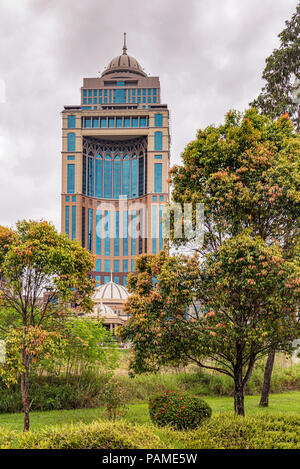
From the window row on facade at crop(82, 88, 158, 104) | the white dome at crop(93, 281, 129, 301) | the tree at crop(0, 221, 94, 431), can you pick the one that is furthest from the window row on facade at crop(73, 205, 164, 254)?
the tree at crop(0, 221, 94, 431)

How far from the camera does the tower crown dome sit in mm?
113188

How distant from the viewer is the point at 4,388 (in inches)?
618

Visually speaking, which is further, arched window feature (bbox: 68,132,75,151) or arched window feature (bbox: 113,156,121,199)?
arched window feature (bbox: 113,156,121,199)

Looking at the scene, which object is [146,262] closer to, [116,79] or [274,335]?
[274,335]

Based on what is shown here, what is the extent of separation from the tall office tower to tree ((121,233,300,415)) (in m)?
76.0

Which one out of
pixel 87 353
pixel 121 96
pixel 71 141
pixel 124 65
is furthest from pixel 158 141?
pixel 87 353

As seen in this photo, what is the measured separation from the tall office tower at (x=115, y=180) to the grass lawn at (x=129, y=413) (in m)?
70.7

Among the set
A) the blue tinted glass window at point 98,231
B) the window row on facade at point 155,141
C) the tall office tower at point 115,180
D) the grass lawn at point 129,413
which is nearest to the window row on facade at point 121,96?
the tall office tower at point 115,180

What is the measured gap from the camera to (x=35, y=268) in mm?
11055

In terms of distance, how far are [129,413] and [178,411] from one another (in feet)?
13.4

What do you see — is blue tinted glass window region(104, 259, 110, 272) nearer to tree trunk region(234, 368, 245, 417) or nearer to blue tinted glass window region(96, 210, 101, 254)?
blue tinted glass window region(96, 210, 101, 254)

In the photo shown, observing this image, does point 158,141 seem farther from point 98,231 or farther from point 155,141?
point 98,231

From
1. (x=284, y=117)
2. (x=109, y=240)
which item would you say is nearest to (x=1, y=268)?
(x=284, y=117)
